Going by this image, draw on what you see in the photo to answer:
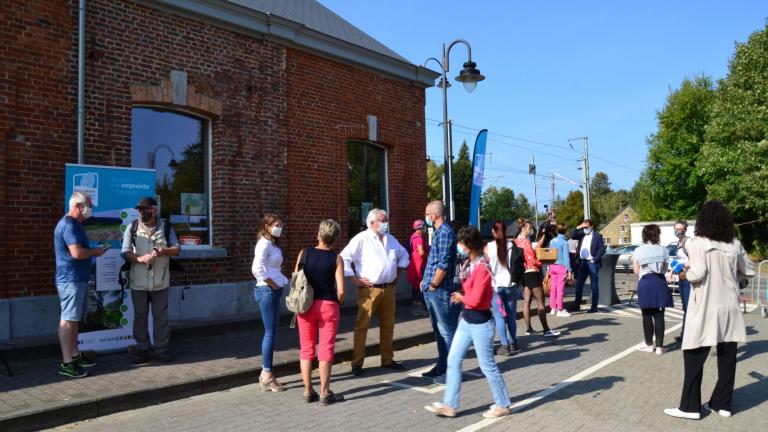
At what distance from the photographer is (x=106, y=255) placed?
698 cm

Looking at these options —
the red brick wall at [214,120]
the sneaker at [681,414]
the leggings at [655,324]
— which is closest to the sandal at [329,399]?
the sneaker at [681,414]

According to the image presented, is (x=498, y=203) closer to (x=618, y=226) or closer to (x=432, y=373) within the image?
(x=618, y=226)

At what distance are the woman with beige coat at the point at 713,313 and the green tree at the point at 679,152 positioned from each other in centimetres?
4128

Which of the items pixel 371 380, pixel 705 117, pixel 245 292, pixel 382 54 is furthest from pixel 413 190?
pixel 705 117

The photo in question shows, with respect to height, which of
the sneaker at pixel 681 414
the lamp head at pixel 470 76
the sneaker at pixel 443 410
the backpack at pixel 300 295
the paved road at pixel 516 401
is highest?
the lamp head at pixel 470 76

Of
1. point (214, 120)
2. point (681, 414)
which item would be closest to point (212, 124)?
point (214, 120)

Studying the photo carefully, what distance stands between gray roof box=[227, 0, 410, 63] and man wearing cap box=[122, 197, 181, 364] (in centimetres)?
589

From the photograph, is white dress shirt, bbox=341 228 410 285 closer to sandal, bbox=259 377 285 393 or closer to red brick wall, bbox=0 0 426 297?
sandal, bbox=259 377 285 393

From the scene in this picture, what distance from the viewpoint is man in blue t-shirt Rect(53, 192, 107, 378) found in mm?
6070

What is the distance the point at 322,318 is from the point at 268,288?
0.84m

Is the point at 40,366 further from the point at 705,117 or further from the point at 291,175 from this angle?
the point at 705,117

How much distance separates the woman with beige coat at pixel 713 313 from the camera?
5.00 meters

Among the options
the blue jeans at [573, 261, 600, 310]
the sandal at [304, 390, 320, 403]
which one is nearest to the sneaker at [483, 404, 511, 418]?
the sandal at [304, 390, 320, 403]

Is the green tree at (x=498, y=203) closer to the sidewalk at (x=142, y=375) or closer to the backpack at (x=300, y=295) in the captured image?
the sidewalk at (x=142, y=375)
